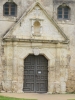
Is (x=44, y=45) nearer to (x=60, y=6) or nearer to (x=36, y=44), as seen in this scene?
(x=36, y=44)

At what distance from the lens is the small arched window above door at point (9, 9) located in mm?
17969

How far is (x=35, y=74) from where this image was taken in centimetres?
1798

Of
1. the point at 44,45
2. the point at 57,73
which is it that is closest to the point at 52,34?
the point at 44,45

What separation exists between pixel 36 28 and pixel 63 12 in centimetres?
186

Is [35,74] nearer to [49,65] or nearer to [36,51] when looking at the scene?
[49,65]

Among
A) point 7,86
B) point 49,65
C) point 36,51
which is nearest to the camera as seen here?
point 7,86

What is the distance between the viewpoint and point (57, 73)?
58.7ft

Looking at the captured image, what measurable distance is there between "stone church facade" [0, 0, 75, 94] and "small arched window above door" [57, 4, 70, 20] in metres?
0.15

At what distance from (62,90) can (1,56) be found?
150 inches

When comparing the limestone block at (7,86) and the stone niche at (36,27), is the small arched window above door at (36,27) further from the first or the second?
the limestone block at (7,86)

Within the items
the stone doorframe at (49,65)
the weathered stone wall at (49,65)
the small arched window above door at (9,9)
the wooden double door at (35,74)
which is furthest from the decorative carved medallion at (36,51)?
the small arched window above door at (9,9)

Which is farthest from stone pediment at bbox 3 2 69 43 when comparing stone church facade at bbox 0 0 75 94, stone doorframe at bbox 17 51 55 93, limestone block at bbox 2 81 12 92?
limestone block at bbox 2 81 12 92

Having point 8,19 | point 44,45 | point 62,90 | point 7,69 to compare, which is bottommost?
point 62,90

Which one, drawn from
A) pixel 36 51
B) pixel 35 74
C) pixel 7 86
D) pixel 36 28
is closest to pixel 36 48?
pixel 36 51
